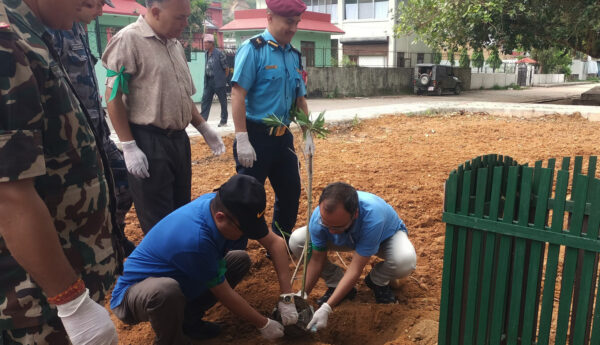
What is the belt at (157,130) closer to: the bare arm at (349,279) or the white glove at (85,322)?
the bare arm at (349,279)

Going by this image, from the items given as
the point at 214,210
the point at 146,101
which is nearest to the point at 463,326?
the point at 214,210

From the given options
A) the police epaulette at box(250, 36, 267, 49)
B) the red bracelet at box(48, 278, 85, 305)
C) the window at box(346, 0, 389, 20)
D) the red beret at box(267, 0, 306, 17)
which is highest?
the window at box(346, 0, 389, 20)

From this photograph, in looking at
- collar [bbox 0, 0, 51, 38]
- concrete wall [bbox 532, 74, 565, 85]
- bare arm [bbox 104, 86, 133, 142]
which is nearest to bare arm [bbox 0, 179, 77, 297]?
collar [bbox 0, 0, 51, 38]

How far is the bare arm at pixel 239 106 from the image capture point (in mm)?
2928

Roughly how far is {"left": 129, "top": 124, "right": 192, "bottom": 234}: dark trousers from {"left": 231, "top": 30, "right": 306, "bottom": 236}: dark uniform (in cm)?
56

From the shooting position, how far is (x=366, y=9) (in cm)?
2717

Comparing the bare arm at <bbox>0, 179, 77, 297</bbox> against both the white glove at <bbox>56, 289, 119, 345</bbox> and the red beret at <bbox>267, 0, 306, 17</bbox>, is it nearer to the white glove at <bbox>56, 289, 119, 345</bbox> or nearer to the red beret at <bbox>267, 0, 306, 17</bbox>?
the white glove at <bbox>56, 289, 119, 345</bbox>

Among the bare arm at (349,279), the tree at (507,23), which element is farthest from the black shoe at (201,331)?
the tree at (507,23)

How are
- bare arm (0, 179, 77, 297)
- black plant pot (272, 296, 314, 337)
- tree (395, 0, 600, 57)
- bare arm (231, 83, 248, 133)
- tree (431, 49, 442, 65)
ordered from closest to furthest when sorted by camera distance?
bare arm (0, 179, 77, 297)
black plant pot (272, 296, 314, 337)
bare arm (231, 83, 248, 133)
tree (395, 0, 600, 57)
tree (431, 49, 442, 65)

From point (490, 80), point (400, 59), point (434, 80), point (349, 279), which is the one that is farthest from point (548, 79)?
point (349, 279)

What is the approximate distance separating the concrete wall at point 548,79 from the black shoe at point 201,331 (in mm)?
38773

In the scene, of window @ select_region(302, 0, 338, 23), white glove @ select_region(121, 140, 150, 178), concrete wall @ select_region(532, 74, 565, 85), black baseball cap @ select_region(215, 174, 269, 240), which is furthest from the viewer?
concrete wall @ select_region(532, 74, 565, 85)

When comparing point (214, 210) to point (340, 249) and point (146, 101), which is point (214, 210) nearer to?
point (146, 101)

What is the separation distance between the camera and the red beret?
2850mm
